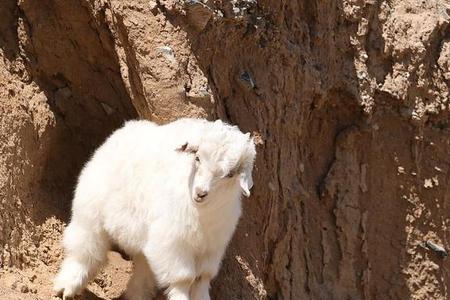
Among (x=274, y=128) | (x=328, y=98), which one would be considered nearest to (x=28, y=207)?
(x=274, y=128)

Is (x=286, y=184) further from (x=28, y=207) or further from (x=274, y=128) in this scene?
(x=28, y=207)

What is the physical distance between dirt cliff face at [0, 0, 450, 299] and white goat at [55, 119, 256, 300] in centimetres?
40

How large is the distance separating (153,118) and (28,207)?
1244 mm

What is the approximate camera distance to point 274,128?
7922 mm

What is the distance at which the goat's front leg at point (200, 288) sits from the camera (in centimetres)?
660

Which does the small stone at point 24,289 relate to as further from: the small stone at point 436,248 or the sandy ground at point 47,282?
the small stone at point 436,248

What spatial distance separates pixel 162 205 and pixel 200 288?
0.67 metres

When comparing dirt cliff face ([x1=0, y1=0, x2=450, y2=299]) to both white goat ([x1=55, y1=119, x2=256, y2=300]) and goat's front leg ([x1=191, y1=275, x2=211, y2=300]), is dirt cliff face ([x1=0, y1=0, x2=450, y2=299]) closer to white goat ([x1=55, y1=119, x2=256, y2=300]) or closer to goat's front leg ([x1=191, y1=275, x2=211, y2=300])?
white goat ([x1=55, y1=119, x2=256, y2=300])

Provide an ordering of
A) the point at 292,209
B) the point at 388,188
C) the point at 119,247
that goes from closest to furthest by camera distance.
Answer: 1. the point at 119,247
2. the point at 292,209
3. the point at 388,188

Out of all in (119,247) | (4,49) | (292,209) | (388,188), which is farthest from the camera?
(388,188)

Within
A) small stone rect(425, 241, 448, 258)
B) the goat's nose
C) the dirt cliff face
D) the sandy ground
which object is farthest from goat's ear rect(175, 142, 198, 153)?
small stone rect(425, 241, 448, 258)

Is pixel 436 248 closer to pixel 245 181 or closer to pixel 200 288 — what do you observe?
pixel 200 288

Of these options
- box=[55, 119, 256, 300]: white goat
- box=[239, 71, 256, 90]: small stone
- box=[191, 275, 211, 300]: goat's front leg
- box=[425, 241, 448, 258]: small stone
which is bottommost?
box=[425, 241, 448, 258]: small stone

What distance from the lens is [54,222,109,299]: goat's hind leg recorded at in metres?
6.90
